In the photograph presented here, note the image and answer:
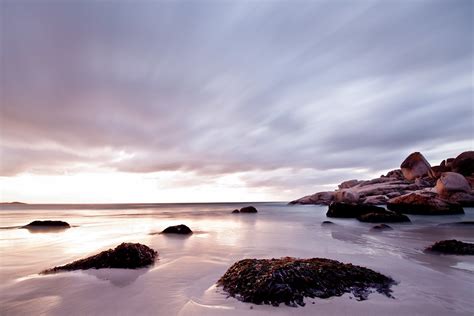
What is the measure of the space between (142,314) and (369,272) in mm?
4108

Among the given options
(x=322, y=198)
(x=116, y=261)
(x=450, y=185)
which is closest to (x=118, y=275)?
(x=116, y=261)

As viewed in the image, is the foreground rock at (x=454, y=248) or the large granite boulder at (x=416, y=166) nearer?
the foreground rock at (x=454, y=248)

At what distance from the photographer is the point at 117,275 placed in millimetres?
5020

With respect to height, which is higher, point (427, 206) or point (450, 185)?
point (450, 185)

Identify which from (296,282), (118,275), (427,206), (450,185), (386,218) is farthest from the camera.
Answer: (450,185)

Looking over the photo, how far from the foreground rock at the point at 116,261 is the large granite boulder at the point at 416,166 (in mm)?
51325

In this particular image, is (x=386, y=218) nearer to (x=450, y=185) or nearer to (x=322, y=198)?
(x=450, y=185)

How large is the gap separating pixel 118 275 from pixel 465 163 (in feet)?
169

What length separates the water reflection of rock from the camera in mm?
4676

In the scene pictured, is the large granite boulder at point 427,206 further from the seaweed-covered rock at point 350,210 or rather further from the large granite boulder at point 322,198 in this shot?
the large granite boulder at point 322,198

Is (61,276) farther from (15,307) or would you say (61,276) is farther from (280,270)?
(280,270)

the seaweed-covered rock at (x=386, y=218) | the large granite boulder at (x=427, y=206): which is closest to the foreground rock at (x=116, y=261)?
the seaweed-covered rock at (x=386, y=218)

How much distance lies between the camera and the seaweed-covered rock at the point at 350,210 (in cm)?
2109

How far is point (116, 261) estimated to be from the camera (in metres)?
5.59
